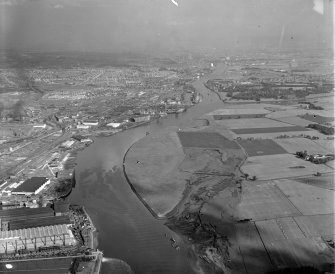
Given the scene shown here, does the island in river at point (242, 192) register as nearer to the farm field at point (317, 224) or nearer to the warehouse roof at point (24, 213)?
the farm field at point (317, 224)

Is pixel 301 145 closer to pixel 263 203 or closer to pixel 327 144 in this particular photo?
pixel 327 144

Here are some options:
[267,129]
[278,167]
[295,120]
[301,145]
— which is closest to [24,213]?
[278,167]


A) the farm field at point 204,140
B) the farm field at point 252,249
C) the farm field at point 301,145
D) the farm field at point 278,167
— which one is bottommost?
the farm field at point 252,249

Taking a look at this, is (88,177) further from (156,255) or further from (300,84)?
(300,84)

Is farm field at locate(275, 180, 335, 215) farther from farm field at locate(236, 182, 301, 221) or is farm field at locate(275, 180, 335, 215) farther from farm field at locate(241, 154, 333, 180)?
farm field at locate(241, 154, 333, 180)

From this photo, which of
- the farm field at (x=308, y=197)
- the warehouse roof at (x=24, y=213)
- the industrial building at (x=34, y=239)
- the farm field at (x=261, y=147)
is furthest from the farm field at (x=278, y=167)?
the warehouse roof at (x=24, y=213)
